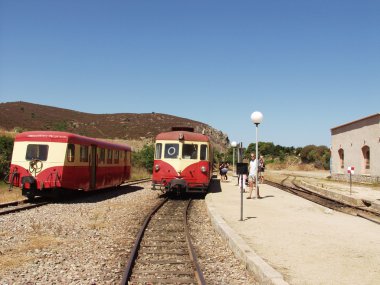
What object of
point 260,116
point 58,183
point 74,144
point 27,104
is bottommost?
point 58,183

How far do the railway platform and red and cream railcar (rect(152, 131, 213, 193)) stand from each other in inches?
175

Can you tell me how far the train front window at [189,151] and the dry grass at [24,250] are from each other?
9209 millimetres

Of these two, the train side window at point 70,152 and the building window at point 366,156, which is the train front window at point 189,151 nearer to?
the train side window at point 70,152

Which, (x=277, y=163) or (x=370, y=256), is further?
(x=277, y=163)

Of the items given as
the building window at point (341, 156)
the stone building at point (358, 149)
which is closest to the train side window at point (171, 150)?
the stone building at point (358, 149)

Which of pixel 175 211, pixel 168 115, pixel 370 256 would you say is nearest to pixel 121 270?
pixel 370 256

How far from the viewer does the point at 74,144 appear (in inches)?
635

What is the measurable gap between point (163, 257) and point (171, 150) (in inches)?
409

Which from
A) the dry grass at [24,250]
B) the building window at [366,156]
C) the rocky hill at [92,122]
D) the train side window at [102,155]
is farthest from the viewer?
the rocky hill at [92,122]

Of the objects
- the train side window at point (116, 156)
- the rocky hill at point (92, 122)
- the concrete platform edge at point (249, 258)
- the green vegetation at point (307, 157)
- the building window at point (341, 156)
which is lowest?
the concrete platform edge at point (249, 258)

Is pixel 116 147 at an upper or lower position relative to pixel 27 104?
lower

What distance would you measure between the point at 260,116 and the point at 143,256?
984 centimetres

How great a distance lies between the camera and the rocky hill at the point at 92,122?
7838 cm

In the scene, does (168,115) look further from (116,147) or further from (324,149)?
(116,147)
